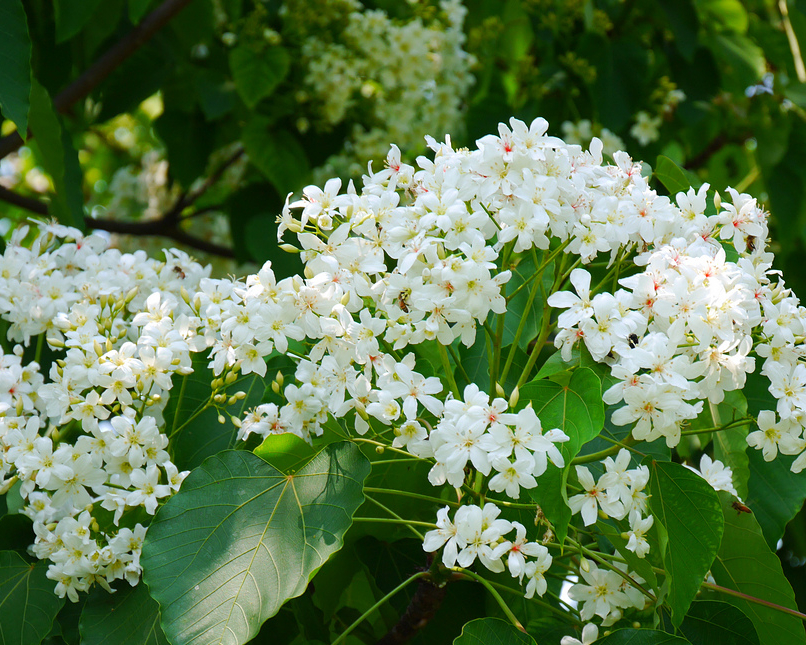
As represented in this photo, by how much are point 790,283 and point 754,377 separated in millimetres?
1798

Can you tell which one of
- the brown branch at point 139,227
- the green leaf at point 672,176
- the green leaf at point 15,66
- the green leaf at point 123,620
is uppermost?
the green leaf at point 672,176

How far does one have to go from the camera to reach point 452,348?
3.63ft

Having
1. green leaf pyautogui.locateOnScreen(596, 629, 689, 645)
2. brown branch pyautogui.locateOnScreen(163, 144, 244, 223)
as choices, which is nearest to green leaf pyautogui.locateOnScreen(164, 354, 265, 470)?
green leaf pyautogui.locateOnScreen(596, 629, 689, 645)

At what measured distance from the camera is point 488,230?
3.21ft

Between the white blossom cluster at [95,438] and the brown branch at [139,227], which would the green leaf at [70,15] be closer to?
the brown branch at [139,227]

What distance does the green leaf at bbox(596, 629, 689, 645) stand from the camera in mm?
930

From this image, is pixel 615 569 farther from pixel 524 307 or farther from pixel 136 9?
pixel 136 9

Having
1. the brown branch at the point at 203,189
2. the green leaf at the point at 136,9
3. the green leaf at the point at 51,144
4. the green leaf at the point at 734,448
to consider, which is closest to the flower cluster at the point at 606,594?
the green leaf at the point at 734,448

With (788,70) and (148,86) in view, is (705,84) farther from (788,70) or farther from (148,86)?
(148,86)

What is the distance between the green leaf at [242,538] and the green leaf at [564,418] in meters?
Result: 0.22

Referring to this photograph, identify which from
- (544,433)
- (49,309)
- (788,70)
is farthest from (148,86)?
(788,70)

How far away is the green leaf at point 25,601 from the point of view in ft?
3.30

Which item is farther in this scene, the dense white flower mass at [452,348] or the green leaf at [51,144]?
the green leaf at [51,144]

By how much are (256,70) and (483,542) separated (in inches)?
72.5
